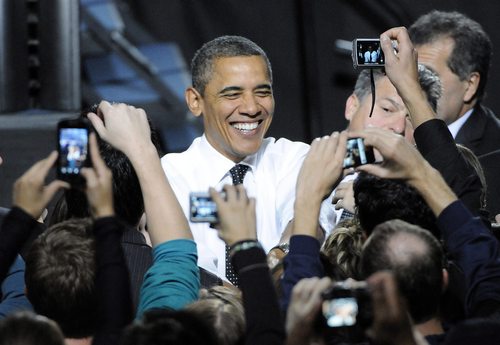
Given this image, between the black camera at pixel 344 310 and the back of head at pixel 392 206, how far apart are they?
776 millimetres

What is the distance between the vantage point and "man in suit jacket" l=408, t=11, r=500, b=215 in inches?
187

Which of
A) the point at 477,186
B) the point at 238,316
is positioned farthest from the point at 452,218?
the point at 238,316

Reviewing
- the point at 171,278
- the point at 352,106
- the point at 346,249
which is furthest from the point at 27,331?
the point at 352,106

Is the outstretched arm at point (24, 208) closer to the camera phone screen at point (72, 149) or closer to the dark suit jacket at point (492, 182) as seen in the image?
the camera phone screen at point (72, 149)

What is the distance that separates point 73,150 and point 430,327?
2.59 feet

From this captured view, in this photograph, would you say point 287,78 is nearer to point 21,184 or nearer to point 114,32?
point 114,32

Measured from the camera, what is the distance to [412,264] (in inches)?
97.6

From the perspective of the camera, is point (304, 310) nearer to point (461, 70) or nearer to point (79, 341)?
point (79, 341)

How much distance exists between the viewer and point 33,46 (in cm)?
477

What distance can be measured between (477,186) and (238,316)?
0.74 metres

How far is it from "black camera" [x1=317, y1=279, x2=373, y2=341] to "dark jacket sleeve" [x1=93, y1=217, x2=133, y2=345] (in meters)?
0.41

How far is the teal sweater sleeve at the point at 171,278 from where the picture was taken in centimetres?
254

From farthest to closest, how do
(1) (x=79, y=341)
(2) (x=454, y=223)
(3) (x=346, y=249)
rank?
(3) (x=346, y=249)
(2) (x=454, y=223)
(1) (x=79, y=341)

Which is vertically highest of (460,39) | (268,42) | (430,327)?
(268,42)
